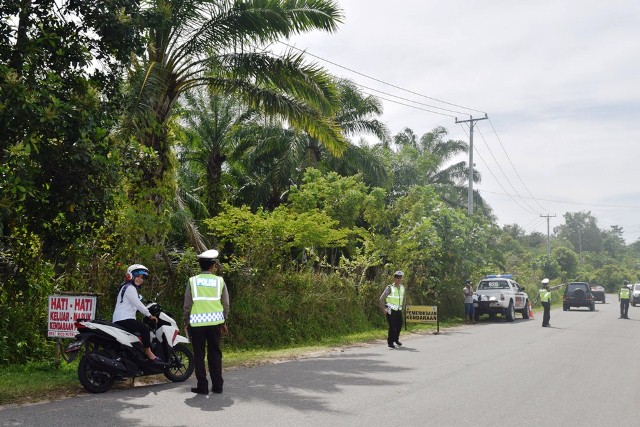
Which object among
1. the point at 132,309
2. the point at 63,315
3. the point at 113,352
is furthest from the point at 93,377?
the point at 63,315

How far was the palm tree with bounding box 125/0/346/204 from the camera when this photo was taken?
Result: 44.0 ft

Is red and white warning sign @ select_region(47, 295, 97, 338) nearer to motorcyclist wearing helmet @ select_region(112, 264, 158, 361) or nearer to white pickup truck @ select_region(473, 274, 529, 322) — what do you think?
motorcyclist wearing helmet @ select_region(112, 264, 158, 361)

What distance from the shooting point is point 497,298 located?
87.8ft

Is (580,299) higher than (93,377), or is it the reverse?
(580,299)

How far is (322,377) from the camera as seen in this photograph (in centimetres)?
1012

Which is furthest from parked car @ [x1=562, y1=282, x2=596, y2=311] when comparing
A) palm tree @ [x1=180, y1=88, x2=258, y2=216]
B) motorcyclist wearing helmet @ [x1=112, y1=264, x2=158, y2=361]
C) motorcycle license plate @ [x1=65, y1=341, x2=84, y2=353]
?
motorcycle license plate @ [x1=65, y1=341, x2=84, y2=353]

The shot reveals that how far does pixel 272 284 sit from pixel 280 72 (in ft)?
17.8

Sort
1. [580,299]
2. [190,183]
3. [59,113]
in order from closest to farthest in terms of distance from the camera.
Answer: [59,113] < [190,183] < [580,299]

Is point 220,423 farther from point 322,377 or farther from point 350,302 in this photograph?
point 350,302

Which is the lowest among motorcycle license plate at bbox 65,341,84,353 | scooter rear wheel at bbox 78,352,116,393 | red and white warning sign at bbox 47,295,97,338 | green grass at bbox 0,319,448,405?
green grass at bbox 0,319,448,405

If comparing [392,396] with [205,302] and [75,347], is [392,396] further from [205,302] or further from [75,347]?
[75,347]

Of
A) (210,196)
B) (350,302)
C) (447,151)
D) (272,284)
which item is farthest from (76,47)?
(447,151)

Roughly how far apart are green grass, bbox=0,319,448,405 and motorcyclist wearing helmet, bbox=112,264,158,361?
79 cm

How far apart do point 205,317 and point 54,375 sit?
2768 mm
